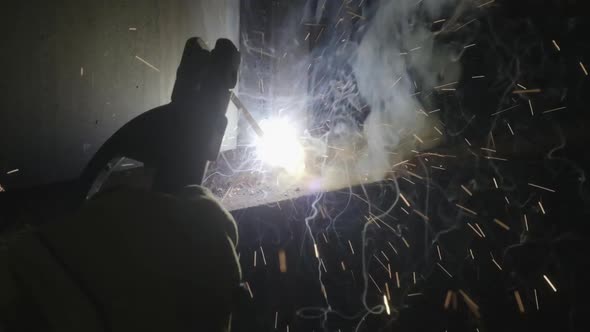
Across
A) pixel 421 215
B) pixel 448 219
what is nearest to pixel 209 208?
pixel 421 215

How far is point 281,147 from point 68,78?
2865 millimetres

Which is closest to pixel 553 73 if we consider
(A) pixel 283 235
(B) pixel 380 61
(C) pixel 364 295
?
(B) pixel 380 61

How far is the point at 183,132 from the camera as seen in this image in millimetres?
1042

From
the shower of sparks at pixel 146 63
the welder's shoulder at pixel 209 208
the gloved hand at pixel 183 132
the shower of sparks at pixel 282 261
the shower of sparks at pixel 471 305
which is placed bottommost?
Answer: the shower of sparks at pixel 471 305

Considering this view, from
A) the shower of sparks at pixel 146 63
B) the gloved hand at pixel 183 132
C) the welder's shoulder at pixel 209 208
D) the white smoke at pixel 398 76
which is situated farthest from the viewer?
the white smoke at pixel 398 76

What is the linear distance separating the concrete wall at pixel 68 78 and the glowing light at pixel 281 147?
5.26ft

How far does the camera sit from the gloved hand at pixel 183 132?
102 cm

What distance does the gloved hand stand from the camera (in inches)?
40.1

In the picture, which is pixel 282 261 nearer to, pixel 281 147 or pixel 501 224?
pixel 501 224

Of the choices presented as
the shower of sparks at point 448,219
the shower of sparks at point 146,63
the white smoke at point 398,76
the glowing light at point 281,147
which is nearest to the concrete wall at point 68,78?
the shower of sparks at point 146,63

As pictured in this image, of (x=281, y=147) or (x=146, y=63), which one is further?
(x=281, y=147)

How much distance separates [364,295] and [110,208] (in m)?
2.36

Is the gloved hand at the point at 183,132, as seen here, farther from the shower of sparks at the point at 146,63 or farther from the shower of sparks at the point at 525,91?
the shower of sparks at the point at 525,91

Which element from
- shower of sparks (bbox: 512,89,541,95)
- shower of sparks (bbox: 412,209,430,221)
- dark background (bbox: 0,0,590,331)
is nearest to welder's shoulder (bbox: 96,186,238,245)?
dark background (bbox: 0,0,590,331)
